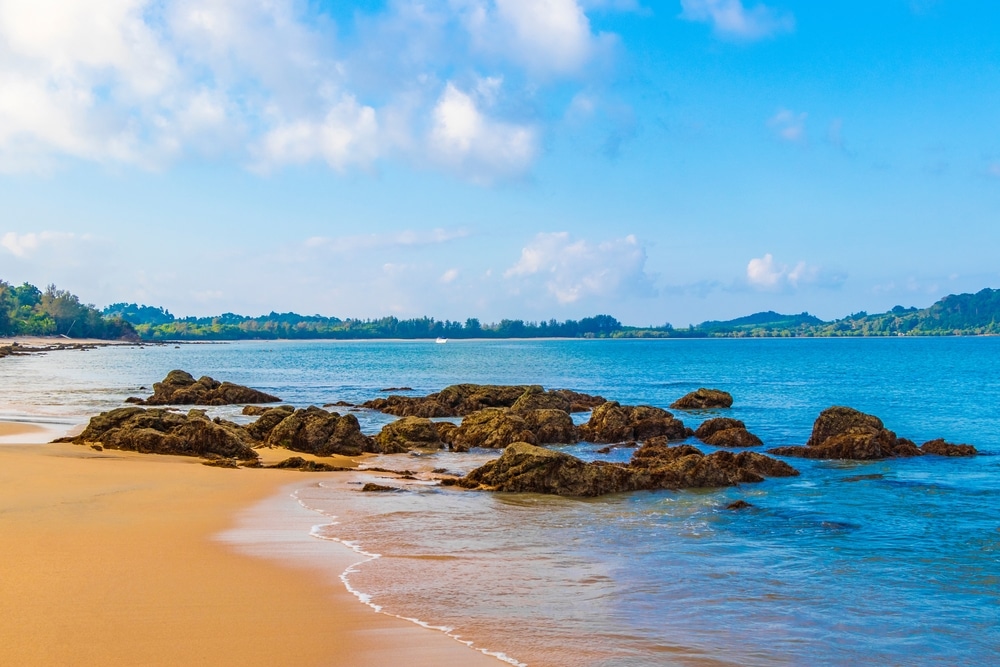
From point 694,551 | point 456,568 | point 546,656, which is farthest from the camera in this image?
point 694,551

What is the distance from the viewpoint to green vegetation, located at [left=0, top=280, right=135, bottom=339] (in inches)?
6496

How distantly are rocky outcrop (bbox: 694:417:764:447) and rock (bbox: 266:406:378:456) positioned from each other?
10708 millimetres

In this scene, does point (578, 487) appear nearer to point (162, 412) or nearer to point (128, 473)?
point (128, 473)

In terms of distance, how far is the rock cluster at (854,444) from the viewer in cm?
2245

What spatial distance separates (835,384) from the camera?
59.9m

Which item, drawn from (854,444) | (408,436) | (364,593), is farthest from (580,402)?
(364,593)

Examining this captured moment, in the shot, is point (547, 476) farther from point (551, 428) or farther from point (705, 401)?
point (705, 401)

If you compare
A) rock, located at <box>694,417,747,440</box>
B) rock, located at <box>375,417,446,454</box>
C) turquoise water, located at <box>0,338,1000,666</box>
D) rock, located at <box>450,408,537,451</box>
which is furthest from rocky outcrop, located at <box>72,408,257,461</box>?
rock, located at <box>694,417,747,440</box>

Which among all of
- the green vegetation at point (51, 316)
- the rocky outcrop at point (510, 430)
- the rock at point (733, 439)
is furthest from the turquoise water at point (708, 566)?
the green vegetation at point (51, 316)

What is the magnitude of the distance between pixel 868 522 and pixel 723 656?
312 inches

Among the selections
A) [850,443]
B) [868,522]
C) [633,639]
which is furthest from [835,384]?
[633,639]

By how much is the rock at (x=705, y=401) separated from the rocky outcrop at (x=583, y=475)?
22.9 m

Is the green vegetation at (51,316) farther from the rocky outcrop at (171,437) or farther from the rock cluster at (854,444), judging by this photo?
the rock cluster at (854,444)

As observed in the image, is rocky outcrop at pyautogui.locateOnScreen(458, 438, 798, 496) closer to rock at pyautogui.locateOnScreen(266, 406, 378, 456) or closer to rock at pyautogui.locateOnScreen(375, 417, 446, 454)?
rock at pyautogui.locateOnScreen(266, 406, 378, 456)
